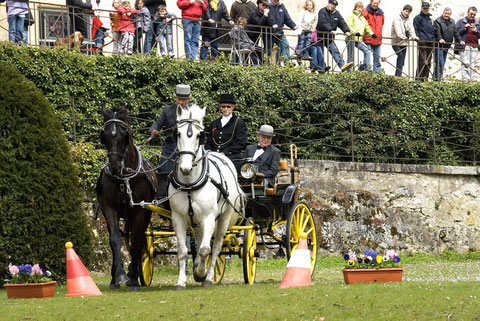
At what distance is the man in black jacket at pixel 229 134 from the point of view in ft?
54.6

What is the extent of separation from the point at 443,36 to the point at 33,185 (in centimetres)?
1623

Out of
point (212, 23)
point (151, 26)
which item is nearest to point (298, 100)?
point (212, 23)

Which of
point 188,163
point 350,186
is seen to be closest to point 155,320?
point 188,163

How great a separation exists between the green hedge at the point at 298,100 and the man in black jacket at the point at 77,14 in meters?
1.57

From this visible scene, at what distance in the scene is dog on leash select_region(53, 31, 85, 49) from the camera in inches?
910

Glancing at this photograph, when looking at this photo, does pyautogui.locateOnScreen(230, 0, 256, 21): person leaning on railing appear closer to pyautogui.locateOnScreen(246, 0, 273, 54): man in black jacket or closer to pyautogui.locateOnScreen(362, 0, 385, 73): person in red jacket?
pyautogui.locateOnScreen(246, 0, 273, 54): man in black jacket

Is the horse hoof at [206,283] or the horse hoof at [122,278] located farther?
the horse hoof at [206,283]

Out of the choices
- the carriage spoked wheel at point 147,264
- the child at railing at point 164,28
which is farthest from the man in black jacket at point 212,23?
the carriage spoked wheel at point 147,264

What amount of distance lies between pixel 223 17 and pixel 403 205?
621 cm

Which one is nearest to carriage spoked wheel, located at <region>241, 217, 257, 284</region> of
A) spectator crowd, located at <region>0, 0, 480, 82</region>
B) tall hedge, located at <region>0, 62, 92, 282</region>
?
tall hedge, located at <region>0, 62, 92, 282</region>

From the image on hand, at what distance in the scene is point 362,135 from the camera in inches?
995

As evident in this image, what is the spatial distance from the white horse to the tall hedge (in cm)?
248

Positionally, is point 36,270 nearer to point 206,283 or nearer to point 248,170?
point 206,283

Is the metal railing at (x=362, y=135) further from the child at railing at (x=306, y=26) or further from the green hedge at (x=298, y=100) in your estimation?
the child at railing at (x=306, y=26)
